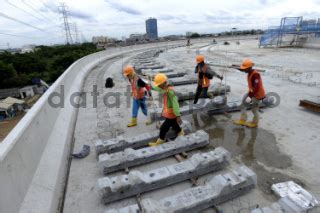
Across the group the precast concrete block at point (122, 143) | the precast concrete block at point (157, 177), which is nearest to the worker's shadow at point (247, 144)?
the precast concrete block at point (157, 177)

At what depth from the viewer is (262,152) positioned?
394cm

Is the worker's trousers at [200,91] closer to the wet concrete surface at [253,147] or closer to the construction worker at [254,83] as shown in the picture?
the wet concrete surface at [253,147]

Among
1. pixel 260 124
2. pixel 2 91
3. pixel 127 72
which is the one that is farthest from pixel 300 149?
pixel 2 91

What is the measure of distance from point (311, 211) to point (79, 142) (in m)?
4.04

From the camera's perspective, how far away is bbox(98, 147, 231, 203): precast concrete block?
2838 mm

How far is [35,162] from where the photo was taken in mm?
2963

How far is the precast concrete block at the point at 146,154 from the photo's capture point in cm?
342

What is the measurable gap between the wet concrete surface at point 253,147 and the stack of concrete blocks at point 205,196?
371 mm

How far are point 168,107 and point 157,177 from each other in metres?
1.36

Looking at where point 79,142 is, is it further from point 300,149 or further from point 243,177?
point 300,149

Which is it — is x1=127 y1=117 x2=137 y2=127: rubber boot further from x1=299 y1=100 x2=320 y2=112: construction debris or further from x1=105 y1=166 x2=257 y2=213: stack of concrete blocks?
x1=299 y1=100 x2=320 y2=112: construction debris

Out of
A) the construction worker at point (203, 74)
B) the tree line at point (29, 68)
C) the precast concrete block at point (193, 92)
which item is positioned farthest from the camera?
the tree line at point (29, 68)

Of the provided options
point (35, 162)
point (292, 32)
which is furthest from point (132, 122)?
point (292, 32)

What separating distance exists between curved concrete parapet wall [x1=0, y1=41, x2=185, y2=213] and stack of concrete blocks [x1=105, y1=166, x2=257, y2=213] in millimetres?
908
